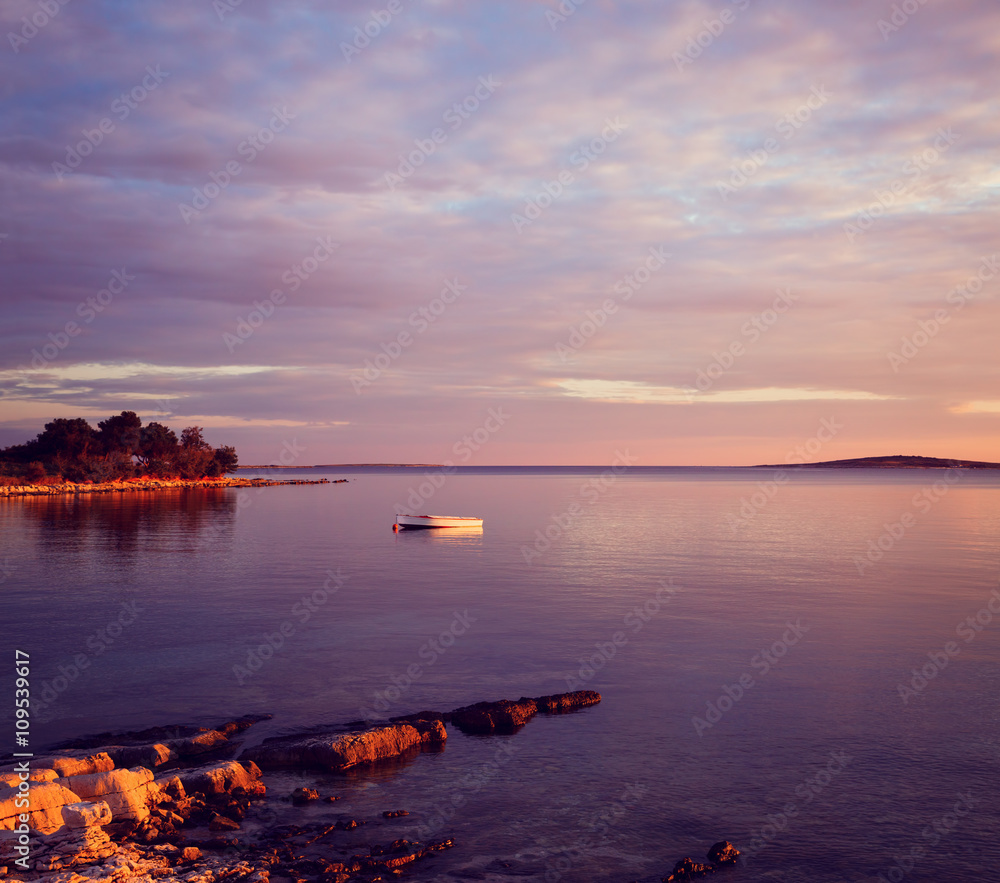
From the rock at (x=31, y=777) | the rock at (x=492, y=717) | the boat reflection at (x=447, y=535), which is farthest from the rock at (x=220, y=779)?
the boat reflection at (x=447, y=535)

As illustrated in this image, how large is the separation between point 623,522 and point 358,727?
65702 millimetres

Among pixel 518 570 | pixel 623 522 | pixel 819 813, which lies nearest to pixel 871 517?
pixel 623 522

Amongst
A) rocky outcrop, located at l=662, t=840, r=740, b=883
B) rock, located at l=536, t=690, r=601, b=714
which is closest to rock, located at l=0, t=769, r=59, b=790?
rocky outcrop, located at l=662, t=840, r=740, b=883

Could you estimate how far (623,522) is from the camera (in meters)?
81.8

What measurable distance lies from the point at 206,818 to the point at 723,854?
8.88 metres

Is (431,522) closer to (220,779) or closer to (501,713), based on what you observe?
(501,713)

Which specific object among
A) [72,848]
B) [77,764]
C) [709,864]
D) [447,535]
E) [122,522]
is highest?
[77,764]

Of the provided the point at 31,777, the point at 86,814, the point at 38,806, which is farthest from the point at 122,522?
the point at 86,814

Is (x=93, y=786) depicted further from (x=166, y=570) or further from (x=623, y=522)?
(x=623, y=522)

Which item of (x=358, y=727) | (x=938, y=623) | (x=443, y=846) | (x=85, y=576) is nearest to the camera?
(x=443, y=846)

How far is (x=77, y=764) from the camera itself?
14375mm

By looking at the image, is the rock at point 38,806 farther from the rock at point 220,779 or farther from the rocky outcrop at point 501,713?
the rocky outcrop at point 501,713

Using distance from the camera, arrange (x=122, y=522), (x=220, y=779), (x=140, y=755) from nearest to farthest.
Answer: (x=220, y=779) → (x=140, y=755) → (x=122, y=522)

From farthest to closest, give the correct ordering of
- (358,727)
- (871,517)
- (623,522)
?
(871,517) → (623,522) → (358,727)
